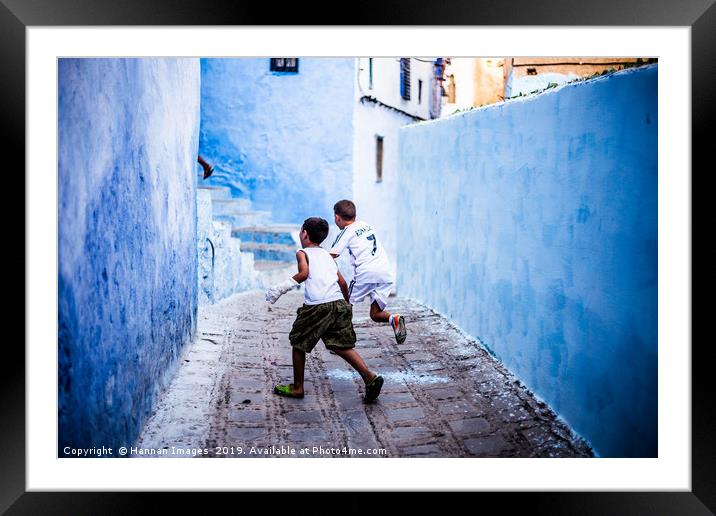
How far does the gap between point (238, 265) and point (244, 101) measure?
3862mm

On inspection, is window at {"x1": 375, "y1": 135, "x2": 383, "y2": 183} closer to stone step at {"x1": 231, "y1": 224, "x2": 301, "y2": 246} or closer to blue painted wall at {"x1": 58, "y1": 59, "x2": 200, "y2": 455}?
stone step at {"x1": 231, "y1": 224, "x2": 301, "y2": 246}

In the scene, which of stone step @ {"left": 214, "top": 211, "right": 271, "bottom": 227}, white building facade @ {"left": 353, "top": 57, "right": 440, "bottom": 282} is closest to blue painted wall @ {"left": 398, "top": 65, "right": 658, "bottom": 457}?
stone step @ {"left": 214, "top": 211, "right": 271, "bottom": 227}

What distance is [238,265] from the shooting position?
25.5 ft

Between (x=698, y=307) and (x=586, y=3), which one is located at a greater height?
(x=586, y=3)

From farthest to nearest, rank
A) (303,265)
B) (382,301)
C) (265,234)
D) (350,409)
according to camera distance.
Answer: (265,234), (382,301), (350,409), (303,265)

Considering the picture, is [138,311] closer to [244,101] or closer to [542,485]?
[542,485]

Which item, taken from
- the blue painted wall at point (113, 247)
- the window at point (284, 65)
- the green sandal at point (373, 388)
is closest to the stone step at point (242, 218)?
the window at point (284, 65)

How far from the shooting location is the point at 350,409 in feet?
14.2

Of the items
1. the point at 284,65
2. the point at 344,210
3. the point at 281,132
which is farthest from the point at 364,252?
the point at 284,65

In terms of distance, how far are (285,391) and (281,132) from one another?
6.89 metres

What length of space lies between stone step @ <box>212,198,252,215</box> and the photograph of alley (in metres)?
2.53

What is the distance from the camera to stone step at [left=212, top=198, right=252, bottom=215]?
9594 millimetres

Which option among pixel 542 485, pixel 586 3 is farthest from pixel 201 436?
pixel 586 3

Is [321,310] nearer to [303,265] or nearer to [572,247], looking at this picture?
[303,265]
